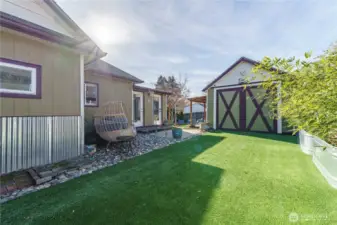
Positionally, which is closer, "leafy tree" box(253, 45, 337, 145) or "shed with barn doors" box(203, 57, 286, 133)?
"leafy tree" box(253, 45, 337, 145)

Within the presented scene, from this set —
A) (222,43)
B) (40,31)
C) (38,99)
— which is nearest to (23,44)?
(40,31)

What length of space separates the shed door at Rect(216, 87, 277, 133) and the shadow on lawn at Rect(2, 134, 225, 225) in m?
7.82

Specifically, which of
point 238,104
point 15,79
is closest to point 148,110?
point 238,104

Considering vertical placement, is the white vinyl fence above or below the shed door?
below

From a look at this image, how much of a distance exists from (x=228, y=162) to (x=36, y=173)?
4.69 metres

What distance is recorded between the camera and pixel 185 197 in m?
2.71

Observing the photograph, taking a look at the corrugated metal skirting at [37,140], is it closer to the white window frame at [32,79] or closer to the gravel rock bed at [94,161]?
the gravel rock bed at [94,161]

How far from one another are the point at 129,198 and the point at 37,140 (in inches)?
116

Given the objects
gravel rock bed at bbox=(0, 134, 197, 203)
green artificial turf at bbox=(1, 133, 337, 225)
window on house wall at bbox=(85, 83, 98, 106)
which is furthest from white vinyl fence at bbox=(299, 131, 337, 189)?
window on house wall at bbox=(85, 83, 98, 106)

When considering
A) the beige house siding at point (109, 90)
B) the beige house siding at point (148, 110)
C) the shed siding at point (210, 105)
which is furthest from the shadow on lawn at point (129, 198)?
the shed siding at point (210, 105)

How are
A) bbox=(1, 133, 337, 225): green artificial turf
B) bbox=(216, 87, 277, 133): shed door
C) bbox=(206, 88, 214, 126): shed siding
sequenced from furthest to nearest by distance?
1. bbox=(206, 88, 214, 126): shed siding
2. bbox=(216, 87, 277, 133): shed door
3. bbox=(1, 133, 337, 225): green artificial turf

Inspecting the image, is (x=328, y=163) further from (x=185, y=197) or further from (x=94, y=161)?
(x=94, y=161)

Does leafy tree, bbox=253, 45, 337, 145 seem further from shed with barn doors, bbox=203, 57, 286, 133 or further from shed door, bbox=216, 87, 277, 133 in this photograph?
shed door, bbox=216, 87, 277, 133

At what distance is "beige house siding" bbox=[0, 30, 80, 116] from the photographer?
11.7 ft
